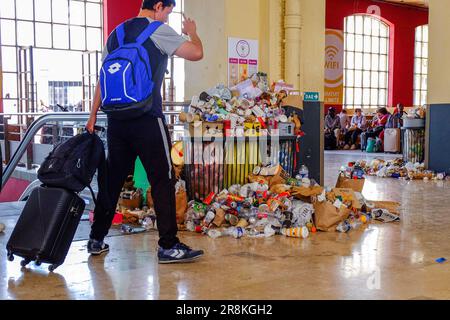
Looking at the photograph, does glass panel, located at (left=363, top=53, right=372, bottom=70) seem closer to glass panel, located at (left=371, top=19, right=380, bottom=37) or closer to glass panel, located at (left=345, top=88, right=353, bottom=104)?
glass panel, located at (left=371, top=19, right=380, bottom=37)

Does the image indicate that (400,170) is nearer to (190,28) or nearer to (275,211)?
(275,211)

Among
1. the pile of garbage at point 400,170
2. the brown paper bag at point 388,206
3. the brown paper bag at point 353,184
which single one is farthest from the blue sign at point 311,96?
the pile of garbage at point 400,170

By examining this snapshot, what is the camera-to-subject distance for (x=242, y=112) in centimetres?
511

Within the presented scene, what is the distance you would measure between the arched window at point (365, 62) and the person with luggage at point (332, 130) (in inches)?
146

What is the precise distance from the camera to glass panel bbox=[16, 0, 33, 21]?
47.6 ft

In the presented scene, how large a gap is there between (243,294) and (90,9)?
14053 millimetres

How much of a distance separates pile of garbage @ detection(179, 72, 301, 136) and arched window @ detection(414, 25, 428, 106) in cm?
1857

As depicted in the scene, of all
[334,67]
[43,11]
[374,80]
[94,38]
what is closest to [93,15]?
[94,38]

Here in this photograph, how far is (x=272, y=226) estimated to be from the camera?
4.35m

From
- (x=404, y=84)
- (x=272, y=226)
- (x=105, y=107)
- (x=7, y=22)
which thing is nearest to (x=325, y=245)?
(x=272, y=226)

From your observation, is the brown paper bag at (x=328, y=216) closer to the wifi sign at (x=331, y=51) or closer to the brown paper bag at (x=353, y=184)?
the brown paper bag at (x=353, y=184)

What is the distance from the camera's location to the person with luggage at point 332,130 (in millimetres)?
17281

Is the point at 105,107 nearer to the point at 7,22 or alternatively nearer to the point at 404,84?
the point at 7,22

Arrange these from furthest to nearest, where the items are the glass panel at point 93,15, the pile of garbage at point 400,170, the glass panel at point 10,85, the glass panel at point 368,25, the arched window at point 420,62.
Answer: the arched window at point 420,62
the glass panel at point 368,25
the glass panel at point 93,15
the glass panel at point 10,85
the pile of garbage at point 400,170
